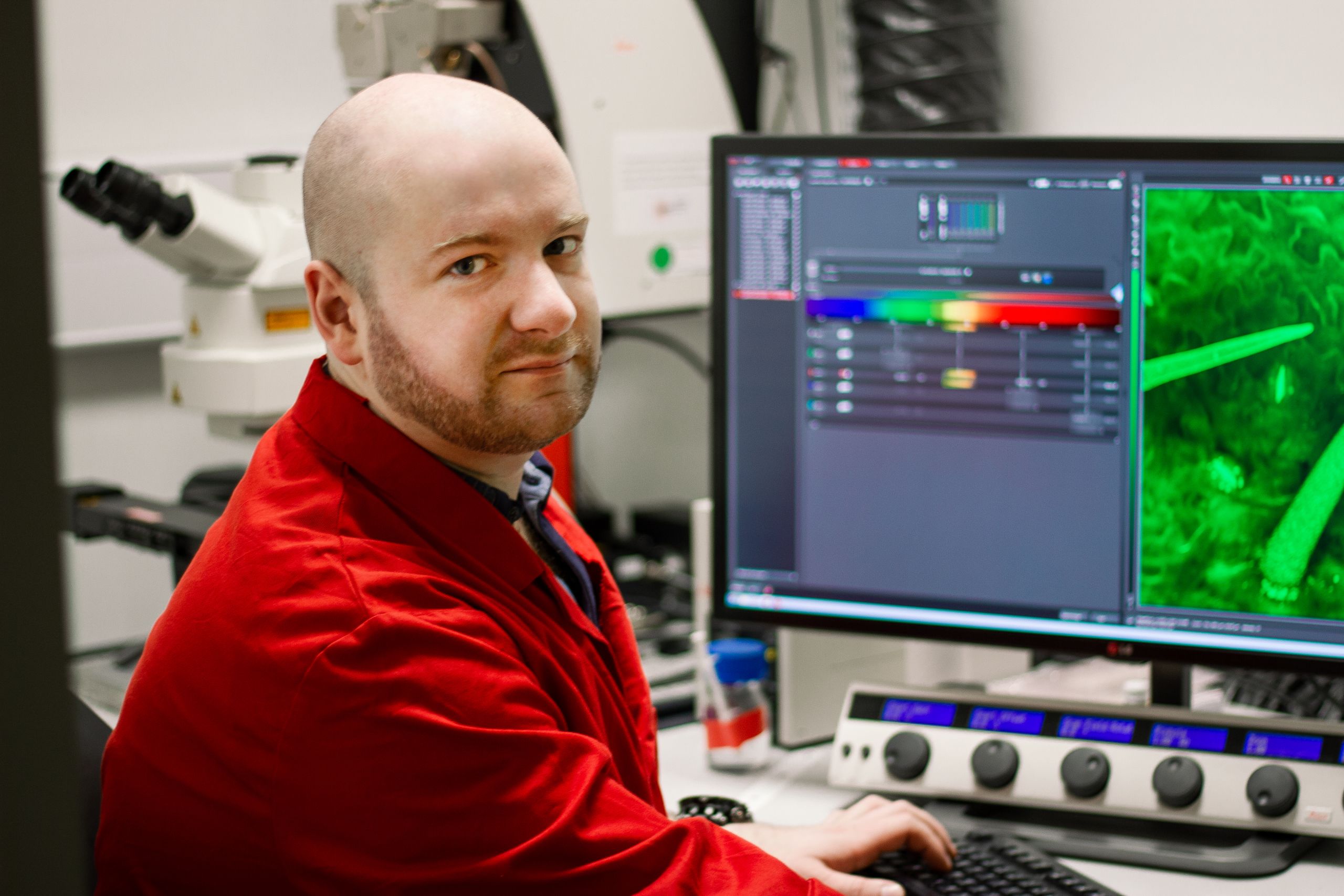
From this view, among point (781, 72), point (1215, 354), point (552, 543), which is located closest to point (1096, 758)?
point (1215, 354)

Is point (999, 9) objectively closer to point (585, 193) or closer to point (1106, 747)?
point (585, 193)

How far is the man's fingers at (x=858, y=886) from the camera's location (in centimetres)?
108

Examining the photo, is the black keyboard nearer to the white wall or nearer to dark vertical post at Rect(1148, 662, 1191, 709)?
dark vertical post at Rect(1148, 662, 1191, 709)

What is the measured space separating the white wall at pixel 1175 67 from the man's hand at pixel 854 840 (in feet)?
3.07

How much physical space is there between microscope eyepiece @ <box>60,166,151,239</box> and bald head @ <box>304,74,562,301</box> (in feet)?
1.82

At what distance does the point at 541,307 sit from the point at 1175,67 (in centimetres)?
124

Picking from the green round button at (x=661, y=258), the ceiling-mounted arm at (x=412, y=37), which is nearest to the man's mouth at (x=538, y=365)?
the ceiling-mounted arm at (x=412, y=37)

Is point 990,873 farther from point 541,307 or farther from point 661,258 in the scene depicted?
point 661,258

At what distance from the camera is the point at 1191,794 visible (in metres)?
1.25

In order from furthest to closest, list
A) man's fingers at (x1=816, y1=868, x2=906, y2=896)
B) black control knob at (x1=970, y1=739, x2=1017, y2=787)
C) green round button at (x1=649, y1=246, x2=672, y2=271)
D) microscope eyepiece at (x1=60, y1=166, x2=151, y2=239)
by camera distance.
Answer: green round button at (x1=649, y1=246, x2=672, y2=271)
microscope eyepiece at (x1=60, y1=166, x2=151, y2=239)
black control knob at (x1=970, y1=739, x2=1017, y2=787)
man's fingers at (x1=816, y1=868, x2=906, y2=896)

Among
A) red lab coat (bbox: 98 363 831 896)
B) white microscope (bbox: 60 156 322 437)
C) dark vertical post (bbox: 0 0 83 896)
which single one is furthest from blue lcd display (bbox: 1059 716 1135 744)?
dark vertical post (bbox: 0 0 83 896)

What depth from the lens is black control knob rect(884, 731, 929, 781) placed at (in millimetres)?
1341

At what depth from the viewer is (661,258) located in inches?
83.2

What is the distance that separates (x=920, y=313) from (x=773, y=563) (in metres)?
0.28
